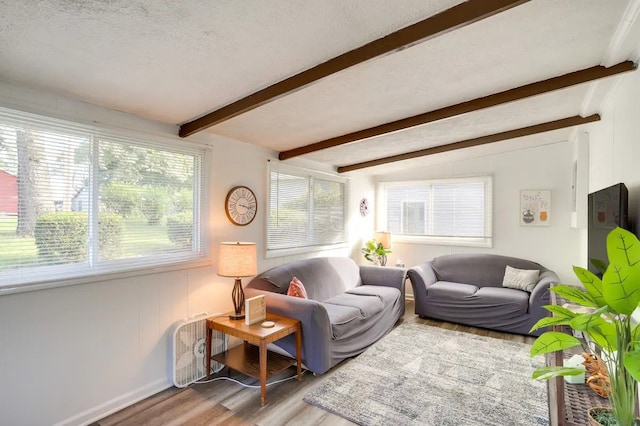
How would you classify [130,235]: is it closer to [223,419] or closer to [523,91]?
[223,419]

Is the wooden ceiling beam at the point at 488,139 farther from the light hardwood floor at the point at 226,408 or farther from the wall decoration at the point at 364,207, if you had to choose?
the light hardwood floor at the point at 226,408

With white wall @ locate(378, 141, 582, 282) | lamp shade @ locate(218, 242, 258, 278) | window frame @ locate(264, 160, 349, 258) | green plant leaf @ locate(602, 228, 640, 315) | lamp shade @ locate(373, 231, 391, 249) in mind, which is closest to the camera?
green plant leaf @ locate(602, 228, 640, 315)

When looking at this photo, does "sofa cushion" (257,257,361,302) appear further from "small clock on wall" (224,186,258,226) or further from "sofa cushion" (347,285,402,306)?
"small clock on wall" (224,186,258,226)

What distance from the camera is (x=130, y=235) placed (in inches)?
102

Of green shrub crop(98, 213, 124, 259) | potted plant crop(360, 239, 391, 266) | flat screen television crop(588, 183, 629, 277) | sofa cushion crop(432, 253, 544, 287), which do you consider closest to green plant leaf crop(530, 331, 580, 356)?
flat screen television crop(588, 183, 629, 277)

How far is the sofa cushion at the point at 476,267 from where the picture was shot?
475 cm

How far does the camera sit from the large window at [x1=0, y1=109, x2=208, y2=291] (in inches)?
79.9

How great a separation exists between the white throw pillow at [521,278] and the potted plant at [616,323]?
11.3ft

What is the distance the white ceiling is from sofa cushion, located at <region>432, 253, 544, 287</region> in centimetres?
250

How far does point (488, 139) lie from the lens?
419 cm

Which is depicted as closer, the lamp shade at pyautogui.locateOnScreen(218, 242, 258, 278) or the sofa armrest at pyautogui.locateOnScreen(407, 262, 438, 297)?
the lamp shade at pyautogui.locateOnScreen(218, 242, 258, 278)

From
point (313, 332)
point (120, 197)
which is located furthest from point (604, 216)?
point (120, 197)

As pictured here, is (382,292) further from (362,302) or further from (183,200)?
(183,200)

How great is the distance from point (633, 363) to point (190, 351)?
9.44 ft
